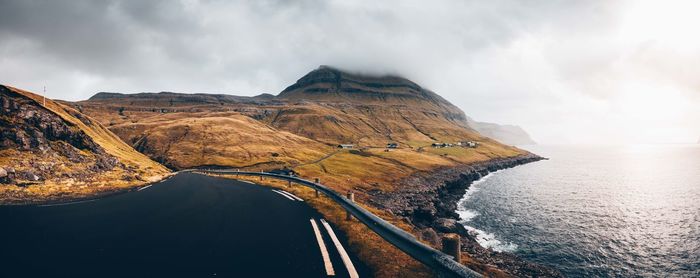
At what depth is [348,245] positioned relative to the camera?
11.1m

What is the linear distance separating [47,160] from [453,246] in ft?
164

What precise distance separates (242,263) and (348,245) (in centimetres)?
357

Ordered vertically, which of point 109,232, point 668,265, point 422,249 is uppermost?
point 422,249

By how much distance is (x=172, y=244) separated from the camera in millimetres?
10945

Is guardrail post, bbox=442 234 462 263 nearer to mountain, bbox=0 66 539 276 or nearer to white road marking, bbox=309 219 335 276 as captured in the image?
mountain, bbox=0 66 539 276

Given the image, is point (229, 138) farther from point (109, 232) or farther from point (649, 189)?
point (649, 189)

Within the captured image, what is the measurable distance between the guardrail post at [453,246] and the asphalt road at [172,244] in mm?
2125

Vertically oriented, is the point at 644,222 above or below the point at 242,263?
below

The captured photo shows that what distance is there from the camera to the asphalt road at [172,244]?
8.44 metres

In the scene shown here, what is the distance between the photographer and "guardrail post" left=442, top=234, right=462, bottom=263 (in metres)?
7.45

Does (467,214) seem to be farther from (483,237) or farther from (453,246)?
(453,246)

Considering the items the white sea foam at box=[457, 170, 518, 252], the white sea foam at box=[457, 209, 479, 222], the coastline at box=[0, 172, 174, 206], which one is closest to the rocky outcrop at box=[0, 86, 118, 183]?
the coastline at box=[0, 172, 174, 206]

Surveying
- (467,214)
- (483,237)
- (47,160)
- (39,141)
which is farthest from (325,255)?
(39,141)

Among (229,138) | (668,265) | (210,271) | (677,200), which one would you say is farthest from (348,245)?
(229,138)
